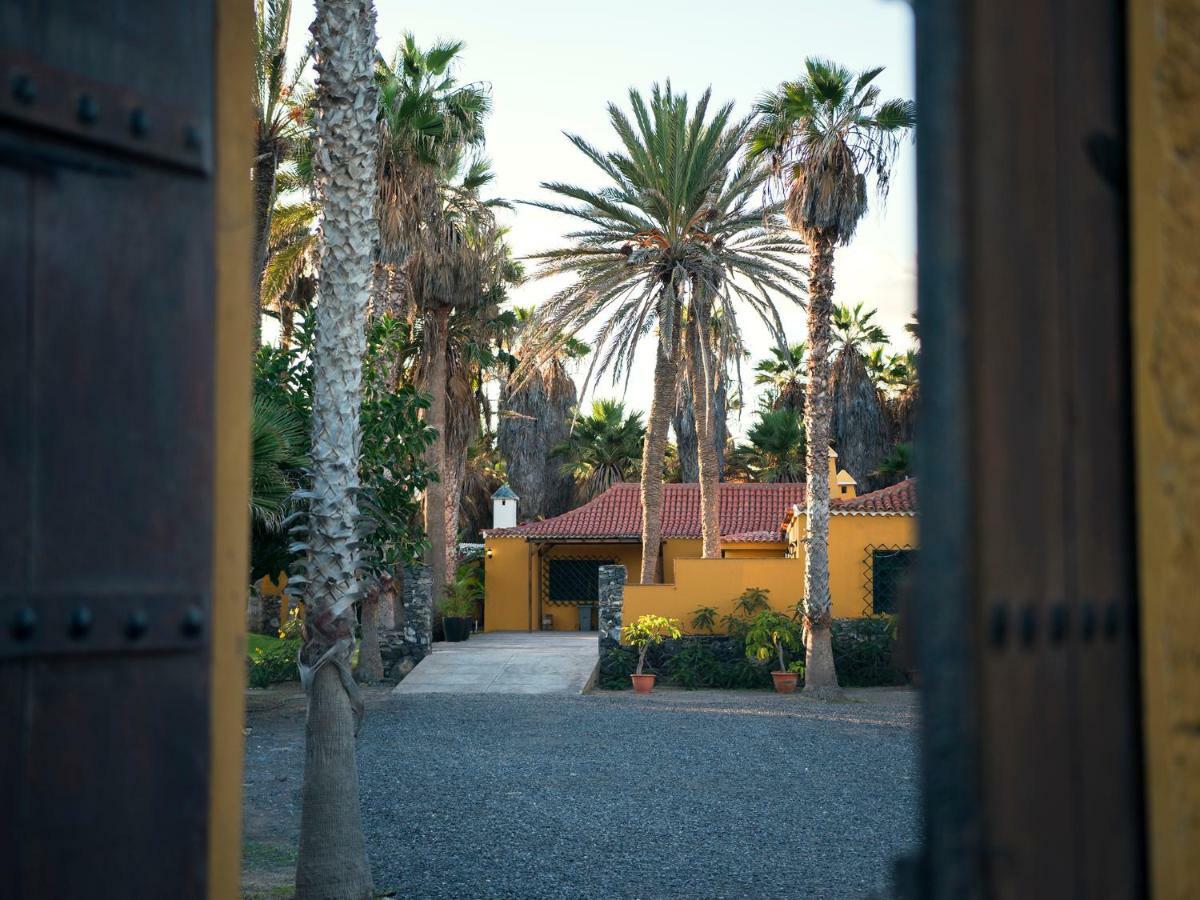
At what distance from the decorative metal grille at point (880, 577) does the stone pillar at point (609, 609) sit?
4.16m

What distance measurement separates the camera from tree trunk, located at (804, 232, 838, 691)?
1814cm

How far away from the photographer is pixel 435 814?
10039 millimetres

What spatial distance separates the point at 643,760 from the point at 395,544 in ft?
12.9

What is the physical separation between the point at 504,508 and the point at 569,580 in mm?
2535

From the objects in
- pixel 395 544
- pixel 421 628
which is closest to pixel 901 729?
pixel 395 544

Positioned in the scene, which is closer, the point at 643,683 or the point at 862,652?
the point at 643,683

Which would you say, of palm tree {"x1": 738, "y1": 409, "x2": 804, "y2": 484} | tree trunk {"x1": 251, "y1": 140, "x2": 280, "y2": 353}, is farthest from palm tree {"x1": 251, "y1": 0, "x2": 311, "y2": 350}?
palm tree {"x1": 738, "y1": 409, "x2": 804, "y2": 484}

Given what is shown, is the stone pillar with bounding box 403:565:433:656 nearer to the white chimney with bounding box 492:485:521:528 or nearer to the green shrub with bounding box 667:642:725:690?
the green shrub with bounding box 667:642:725:690

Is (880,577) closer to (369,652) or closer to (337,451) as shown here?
(369,652)
